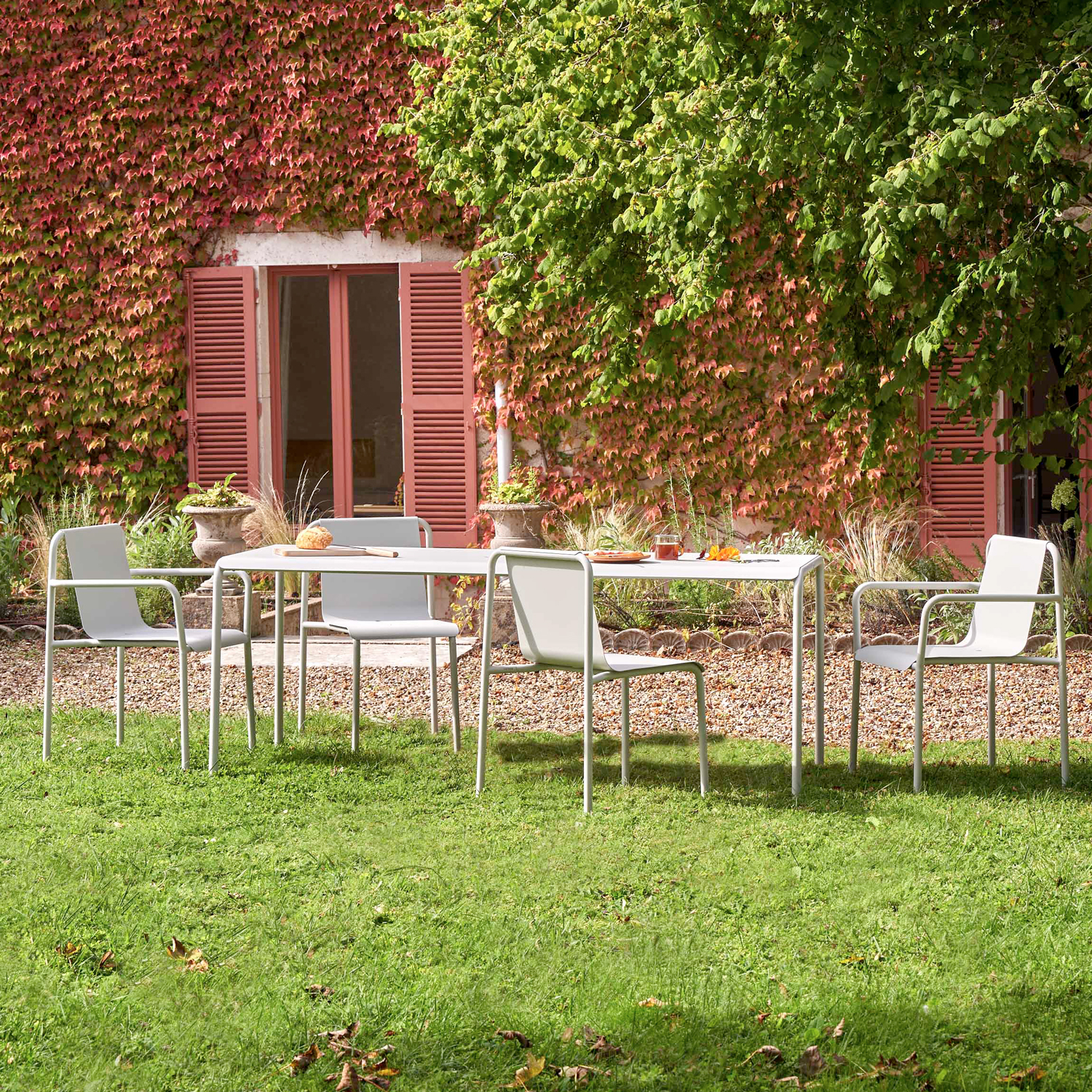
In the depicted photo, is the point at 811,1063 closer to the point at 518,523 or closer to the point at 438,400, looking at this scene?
the point at 518,523

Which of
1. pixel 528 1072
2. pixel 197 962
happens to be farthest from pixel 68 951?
pixel 528 1072

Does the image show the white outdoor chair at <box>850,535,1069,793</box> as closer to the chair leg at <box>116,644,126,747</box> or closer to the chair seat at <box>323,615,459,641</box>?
the chair seat at <box>323,615,459,641</box>

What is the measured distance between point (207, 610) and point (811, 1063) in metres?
5.69

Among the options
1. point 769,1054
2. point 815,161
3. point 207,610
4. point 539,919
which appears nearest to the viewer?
point 769,1054

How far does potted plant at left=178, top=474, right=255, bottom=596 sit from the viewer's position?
783cm

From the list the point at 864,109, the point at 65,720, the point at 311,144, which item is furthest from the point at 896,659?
the point at 311,144

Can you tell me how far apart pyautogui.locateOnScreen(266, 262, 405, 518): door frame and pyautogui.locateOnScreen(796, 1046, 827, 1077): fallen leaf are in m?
6.77

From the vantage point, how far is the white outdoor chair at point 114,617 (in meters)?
4.58

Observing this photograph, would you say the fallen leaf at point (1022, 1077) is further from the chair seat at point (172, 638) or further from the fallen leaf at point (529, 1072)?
the chair seat at point (172, 638)

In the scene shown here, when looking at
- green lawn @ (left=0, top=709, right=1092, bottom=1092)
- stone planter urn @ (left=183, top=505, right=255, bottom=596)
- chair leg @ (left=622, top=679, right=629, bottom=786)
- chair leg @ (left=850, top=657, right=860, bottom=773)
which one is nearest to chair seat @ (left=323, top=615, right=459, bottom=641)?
green lawn @ (left=0, top=709, right=1092, bottom=1092)

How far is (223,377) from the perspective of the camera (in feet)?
29.5

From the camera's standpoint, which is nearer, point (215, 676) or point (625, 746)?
point (625, 746)

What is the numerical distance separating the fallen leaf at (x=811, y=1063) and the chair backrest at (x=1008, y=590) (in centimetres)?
217

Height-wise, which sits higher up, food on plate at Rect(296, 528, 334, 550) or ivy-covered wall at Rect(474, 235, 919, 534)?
ivy-covered wall at Rect(474, 235, 919, 534)
